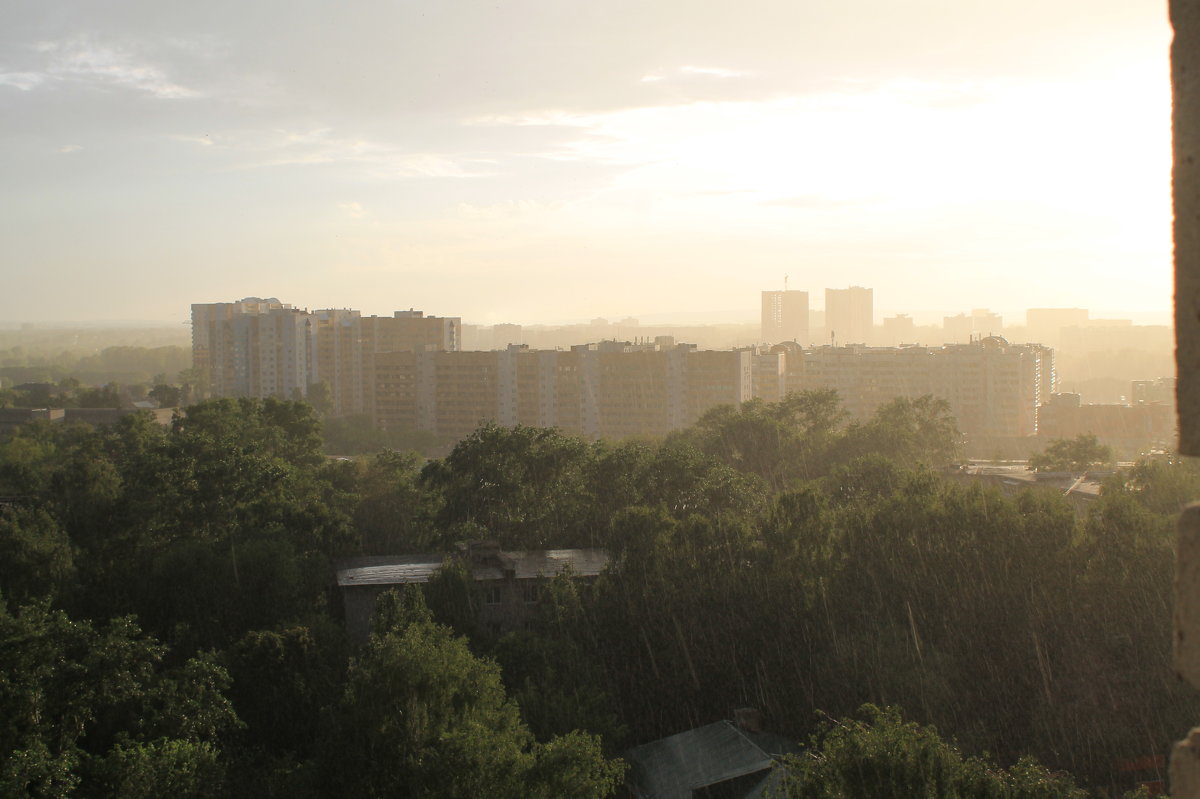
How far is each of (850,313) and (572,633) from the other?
64.4m

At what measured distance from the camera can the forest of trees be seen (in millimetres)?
5977

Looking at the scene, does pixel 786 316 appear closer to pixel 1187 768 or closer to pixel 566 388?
pixel 566 388

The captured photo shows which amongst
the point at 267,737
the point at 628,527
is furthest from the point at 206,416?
the point at 267,737

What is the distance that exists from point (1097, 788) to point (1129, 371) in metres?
51.7

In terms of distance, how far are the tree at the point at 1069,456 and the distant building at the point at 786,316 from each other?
47233mm

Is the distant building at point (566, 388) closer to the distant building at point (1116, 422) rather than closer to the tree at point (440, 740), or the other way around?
the distant building at point (1116, 422)

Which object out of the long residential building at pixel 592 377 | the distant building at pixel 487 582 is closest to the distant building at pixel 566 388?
the long residential building at pixel 592 377

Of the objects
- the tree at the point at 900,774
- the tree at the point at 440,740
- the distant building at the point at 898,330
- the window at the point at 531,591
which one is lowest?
the window at the point at 531,591

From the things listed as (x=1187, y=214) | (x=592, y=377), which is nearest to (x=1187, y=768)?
(x=1187, y=214)

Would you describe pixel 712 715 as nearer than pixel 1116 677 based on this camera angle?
No

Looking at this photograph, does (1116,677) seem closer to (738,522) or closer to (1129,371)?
(738,522)

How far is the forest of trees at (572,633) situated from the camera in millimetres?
5977

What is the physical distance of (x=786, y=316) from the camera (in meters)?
70.5

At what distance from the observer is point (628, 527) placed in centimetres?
1114
